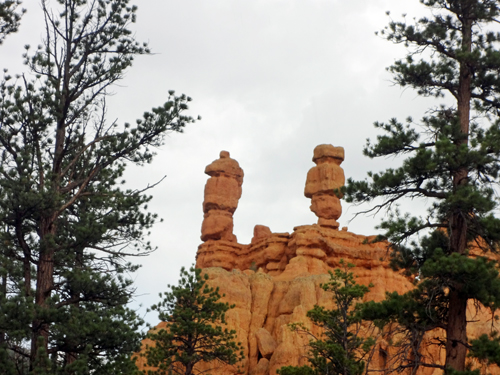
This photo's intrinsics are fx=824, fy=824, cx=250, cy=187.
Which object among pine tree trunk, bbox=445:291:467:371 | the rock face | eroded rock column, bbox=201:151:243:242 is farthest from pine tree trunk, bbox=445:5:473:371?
eroded rock column, bbox=201:151:243:242

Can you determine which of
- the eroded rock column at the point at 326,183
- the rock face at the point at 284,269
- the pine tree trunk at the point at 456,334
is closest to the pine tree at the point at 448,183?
the pine tree trunk at the point at 456,334

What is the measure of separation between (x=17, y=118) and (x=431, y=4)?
13.3 m

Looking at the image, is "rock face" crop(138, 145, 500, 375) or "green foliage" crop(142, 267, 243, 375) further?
"rock face" crop(138, 145, 500, 375)

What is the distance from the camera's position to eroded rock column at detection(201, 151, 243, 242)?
62.6 metres

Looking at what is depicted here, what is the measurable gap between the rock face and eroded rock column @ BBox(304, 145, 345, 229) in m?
0.07

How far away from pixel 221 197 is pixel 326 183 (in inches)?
344

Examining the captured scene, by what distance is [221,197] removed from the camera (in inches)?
2507

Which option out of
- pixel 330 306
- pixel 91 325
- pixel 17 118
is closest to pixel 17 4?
pixel 17 118

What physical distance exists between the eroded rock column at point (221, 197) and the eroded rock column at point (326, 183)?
20.6 ft

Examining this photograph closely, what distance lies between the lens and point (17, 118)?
25.2 m

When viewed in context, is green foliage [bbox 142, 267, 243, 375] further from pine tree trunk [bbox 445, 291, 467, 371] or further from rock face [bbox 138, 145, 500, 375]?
pine tree trunk [bbox 445, 291, 467, 371]

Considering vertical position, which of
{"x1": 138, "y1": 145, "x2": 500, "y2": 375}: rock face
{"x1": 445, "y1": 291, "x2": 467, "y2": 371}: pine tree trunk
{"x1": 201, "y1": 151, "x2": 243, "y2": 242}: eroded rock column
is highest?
{"x1": 201, "y1": 151, "x2": 243, "y2": 242}: eroded rock column

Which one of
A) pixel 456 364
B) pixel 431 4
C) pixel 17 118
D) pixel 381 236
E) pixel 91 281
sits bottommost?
pixel 456 364

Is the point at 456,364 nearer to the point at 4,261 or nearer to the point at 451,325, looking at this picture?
the point at 451,325
